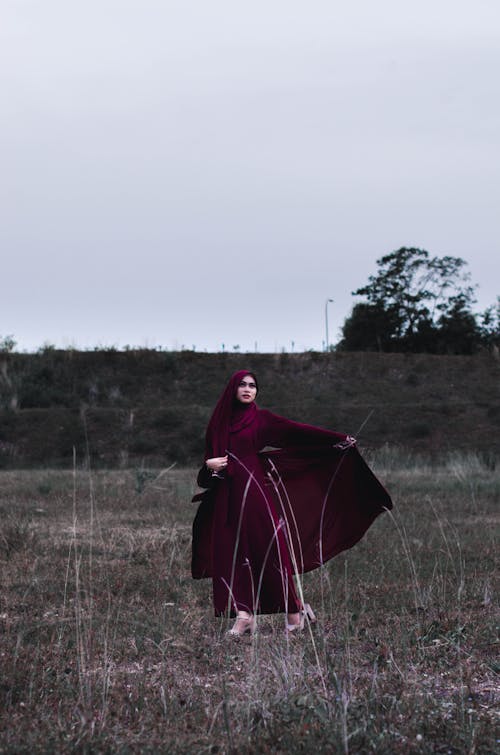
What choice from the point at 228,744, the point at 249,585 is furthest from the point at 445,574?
the point at 228,744

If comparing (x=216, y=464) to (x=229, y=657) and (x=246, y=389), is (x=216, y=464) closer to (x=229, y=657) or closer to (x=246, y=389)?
(x=246, y=389)

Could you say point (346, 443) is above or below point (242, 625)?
above

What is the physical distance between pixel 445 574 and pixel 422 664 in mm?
3705

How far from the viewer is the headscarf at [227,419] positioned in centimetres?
691

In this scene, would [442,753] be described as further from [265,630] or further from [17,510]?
[17,510]

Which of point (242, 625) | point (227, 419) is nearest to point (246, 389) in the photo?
point (227, 419)

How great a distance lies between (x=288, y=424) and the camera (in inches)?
281

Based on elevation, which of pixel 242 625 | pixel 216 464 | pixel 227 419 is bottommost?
pixel 242 625

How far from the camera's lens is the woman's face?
6.98 metres

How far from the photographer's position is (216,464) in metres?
6.79

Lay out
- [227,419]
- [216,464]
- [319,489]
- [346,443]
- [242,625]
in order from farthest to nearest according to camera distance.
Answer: [319,489] → [346,443] → [227,419] → [216,464] → [242,625]

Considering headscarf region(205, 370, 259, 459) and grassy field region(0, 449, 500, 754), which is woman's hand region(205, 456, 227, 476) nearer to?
headscarf region(205, 370, 259, 459)

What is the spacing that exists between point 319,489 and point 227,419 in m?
1.00

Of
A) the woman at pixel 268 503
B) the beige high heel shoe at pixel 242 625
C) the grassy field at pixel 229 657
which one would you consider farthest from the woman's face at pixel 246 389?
the beige high heel shoe at pixel 242 625
